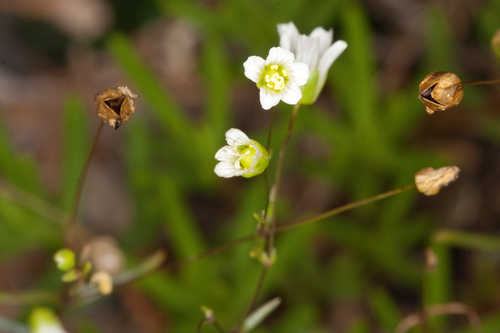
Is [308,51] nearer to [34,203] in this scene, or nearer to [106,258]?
[106,258]

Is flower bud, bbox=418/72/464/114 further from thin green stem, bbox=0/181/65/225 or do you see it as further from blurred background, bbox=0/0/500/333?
thin green stem, bbox=0/181/65/225

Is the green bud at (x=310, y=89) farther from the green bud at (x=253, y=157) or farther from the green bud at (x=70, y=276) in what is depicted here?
the green bud at (x=70, y=276)

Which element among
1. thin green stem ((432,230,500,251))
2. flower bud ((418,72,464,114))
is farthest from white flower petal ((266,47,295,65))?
thin green stem ((432,230,500,251))

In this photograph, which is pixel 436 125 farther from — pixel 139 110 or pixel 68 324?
pixel 68 324

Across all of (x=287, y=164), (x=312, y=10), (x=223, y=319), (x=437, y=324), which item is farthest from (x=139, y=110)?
(x=437, y=324)

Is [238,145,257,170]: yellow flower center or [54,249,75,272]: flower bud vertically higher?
[54,249,75,272]: flower bud

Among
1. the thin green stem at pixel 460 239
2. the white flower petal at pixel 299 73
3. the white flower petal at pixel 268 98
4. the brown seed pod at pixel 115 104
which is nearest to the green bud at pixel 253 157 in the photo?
the white flower petal at pixel 268 98
